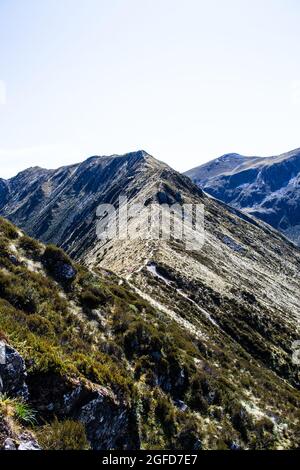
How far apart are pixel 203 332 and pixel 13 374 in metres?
23.2

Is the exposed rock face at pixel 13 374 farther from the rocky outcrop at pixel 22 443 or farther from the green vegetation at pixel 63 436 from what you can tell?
the rocky outcrop at pixel 22 443

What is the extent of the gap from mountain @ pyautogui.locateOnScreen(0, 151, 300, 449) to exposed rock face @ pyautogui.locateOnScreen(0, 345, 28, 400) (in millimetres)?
3149

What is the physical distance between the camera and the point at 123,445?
11781 mm

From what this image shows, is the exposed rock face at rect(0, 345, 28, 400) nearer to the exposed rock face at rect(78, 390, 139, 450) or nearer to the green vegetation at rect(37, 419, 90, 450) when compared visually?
the green vegetation at rect(37, 419, 90, 450)

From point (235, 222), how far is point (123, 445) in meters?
97.3

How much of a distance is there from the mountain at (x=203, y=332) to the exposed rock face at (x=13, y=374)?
3149mm

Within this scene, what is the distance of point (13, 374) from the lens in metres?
9.35

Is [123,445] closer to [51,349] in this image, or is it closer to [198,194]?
[51,349]

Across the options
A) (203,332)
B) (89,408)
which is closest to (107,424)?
(89,408)

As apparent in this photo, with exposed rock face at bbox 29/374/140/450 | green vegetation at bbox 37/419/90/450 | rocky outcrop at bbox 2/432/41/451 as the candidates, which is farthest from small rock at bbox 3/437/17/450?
exposed rock face at bbox 29/374/140/450

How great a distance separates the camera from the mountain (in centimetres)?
1564

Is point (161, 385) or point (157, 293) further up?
point (161, 385)

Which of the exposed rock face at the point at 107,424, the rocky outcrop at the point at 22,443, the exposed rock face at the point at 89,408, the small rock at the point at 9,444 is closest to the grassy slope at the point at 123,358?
the exposed rock face at the point at 89,408
